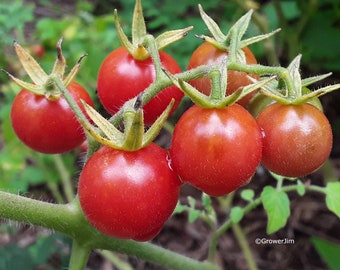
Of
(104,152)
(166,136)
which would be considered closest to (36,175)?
(166,136)

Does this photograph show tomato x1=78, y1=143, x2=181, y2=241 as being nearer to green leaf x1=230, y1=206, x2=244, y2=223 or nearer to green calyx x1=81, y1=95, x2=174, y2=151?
green calyx x1=81, y1=95, x2=174, y2=151

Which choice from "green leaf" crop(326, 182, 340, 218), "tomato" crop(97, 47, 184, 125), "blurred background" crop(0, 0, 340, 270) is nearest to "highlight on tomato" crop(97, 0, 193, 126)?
"tomato" crop(97, 47, 184, 125)

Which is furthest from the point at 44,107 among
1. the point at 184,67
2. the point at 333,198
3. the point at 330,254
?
the point at 184,67

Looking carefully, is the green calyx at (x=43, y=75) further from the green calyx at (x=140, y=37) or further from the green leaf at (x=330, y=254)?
the green leaf at (x=330, y=254)

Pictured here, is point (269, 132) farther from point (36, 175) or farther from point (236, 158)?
point (36, 175)

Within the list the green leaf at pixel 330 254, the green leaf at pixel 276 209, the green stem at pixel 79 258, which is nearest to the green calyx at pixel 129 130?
the green stem at pixel 79 258

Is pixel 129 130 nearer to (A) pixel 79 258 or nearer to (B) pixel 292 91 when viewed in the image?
(B) pixel 292 91
